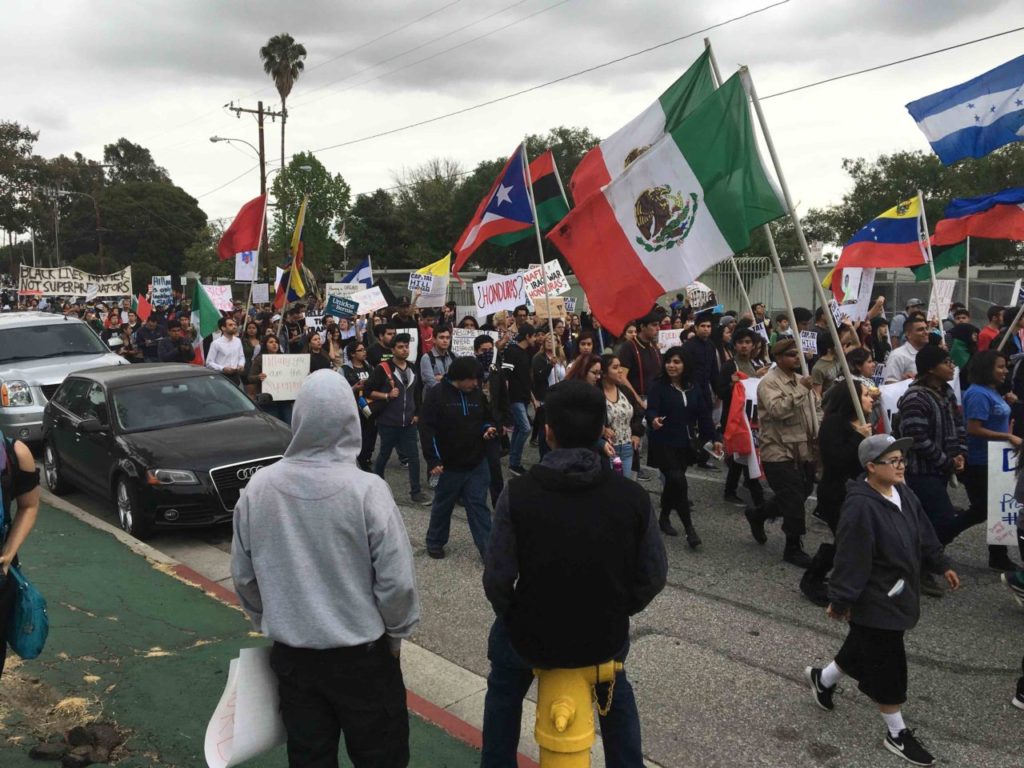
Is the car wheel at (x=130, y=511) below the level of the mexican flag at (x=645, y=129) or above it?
below

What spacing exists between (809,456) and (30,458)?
5.38 m

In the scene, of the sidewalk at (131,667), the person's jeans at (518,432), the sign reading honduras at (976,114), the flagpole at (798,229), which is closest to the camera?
the sidewalk at (131,667)

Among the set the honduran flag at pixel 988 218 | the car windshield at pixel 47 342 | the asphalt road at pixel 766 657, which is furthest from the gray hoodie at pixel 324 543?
the car windshield at pixel 47 342

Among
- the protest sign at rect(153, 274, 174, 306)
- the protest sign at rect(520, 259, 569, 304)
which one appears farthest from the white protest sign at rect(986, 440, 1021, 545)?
the protest sign at rect(153, 274, 174, 306)

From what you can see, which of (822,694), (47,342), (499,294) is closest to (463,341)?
(499,294)

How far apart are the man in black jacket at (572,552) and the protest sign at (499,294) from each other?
1244 cm

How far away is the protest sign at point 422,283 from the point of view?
17.5m

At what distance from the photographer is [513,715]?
11.0ft

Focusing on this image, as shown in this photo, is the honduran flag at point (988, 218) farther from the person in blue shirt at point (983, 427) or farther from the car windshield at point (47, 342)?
the car windshield at point (47, 342)

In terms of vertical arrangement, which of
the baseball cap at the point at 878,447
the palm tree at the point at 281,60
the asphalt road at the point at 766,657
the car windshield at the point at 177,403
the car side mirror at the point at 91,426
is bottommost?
the asphalt road at the point at 766,657

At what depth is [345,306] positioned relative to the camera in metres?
16.0

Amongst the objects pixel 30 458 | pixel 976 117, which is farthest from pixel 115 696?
pixel 976 117

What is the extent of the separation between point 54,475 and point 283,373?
2752 mm

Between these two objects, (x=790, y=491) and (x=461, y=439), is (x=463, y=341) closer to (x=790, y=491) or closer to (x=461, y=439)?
(x=461, y=439)
